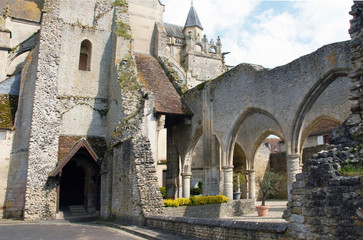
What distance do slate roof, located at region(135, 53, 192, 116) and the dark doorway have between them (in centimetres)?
549

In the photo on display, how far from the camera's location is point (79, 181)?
17.7 m

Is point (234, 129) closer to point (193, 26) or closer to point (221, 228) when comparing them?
point (221, 228)

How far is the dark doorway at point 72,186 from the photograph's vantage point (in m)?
17.4

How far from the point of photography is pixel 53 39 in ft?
50.0

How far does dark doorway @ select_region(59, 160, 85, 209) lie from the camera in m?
17.4

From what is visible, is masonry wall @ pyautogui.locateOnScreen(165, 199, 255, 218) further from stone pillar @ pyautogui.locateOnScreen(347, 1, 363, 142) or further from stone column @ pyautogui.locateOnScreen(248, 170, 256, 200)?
stone pillar @ pyautogui.locateOnScreen(347, 1, 363, 142)

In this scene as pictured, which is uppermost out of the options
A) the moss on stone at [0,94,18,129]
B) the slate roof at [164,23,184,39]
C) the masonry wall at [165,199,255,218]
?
the slate roof at [164,23,184,39]

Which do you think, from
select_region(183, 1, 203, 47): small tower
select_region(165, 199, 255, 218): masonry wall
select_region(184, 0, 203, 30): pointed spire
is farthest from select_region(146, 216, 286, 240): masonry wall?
select_region(184, 0, 203, 30): pointed spire

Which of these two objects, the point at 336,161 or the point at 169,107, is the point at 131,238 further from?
the point at 169,107

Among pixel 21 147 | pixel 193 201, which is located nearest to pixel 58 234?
pixel 193 201

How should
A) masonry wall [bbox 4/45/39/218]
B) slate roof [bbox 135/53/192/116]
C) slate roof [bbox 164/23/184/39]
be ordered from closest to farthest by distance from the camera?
1. masonry wall [bbox 4/45/39/218]
2. slate roof [bbox 135/53/192/116]
3. slate roof [bbox 164/23/184/39]

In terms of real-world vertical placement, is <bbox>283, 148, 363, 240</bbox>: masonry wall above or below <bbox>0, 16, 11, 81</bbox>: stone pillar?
below

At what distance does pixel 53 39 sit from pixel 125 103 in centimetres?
496

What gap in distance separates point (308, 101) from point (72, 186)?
12.3 metres
